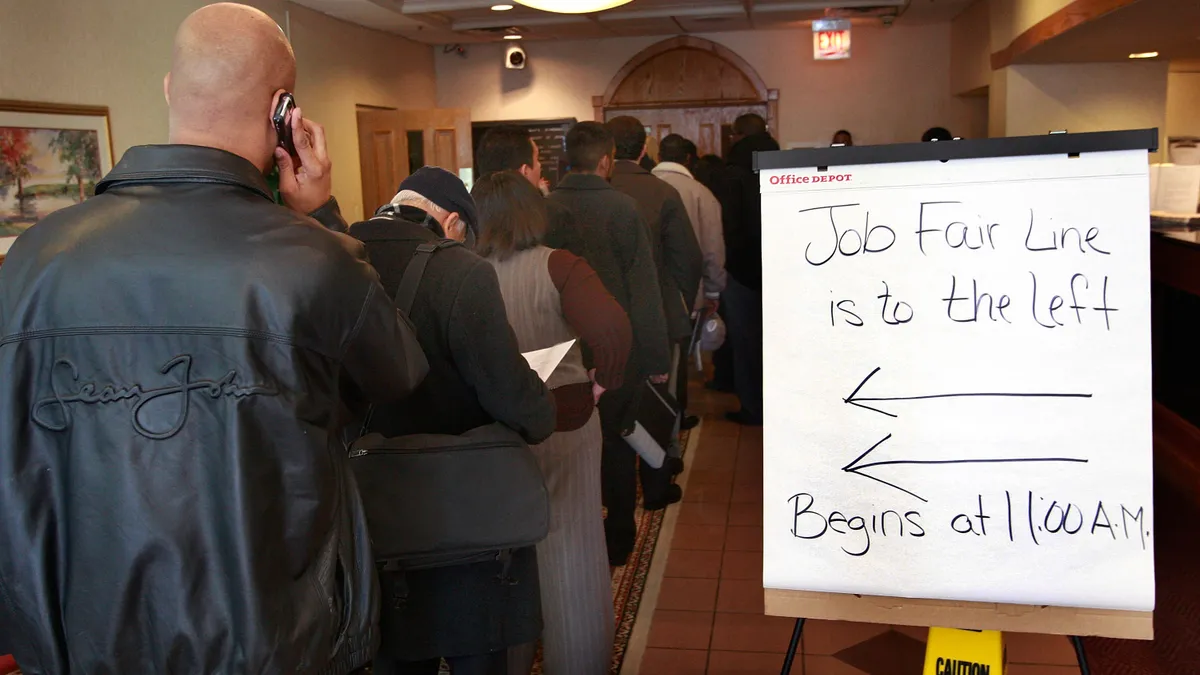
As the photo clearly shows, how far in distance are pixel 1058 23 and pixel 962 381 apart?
383cm

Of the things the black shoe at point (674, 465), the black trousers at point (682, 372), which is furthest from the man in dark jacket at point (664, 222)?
the black shoe at point (674, 465)

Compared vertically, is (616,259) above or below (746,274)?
above

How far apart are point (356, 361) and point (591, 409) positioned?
1.14 metres

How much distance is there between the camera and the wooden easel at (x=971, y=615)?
1561 mm

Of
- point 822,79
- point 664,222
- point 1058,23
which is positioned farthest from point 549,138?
point 664,222

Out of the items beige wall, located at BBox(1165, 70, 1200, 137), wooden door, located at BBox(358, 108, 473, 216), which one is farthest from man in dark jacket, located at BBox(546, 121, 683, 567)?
beige wall, located at BBox(1165, 70, 1200, 137)

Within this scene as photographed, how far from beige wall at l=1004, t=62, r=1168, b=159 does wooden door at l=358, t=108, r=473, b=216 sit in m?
4.04

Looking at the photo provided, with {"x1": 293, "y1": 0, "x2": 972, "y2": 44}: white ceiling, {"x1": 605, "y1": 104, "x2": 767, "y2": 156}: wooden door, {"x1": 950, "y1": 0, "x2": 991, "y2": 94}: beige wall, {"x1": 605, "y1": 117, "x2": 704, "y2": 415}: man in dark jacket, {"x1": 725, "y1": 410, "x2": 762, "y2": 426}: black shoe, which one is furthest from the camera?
{"x1": 605, "y1": 104, "x2": 767, "y2": 156}: wooden door

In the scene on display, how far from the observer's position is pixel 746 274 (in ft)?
16.1

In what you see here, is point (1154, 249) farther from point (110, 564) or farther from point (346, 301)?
point (110, 564)

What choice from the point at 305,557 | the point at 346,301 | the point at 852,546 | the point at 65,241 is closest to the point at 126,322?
the point at 65,241

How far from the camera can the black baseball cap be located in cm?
191

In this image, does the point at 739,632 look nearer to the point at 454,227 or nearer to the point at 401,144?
the point at 454,227

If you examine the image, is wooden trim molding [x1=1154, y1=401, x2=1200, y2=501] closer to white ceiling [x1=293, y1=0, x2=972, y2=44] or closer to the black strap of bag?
the black strap of bag
